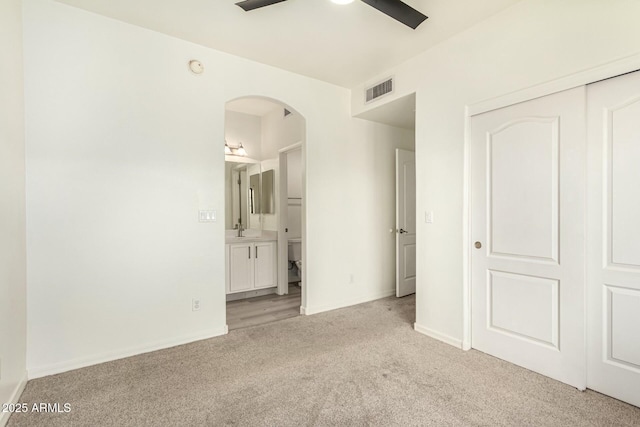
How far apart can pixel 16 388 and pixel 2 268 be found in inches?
32.0

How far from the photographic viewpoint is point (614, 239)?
1942 millimetres

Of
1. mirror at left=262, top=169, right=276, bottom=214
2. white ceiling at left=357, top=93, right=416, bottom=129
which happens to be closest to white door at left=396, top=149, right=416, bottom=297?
white ceiling at left=357, top=93, right=416, bottom=129

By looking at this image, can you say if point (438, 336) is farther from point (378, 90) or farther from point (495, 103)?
point (378, 90)

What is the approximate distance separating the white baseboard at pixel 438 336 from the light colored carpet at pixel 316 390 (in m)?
0.09

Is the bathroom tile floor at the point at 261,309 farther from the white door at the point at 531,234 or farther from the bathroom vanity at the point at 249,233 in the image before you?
the white door at the point at 531,234

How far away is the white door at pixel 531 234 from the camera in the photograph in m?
2.09

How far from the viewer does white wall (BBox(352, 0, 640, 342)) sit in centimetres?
196

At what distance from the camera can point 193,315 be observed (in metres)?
2.88

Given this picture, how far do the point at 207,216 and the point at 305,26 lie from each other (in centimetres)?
186

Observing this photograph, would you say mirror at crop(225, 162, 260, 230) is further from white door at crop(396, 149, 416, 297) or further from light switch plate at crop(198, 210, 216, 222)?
white door at crop(396, 149, 416, 297)

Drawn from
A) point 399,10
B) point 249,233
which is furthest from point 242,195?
point 399,10

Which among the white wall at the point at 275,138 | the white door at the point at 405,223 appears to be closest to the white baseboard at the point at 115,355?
the white wall at the point at 275,138

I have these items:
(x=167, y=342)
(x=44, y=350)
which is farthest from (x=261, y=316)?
(x=44, y=350)

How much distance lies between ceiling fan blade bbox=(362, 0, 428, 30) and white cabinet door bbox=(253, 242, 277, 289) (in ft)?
10.6
